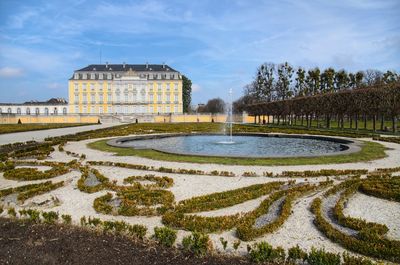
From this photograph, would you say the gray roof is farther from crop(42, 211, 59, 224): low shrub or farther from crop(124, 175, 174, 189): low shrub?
crop(42, 211, 59, 224): low shrub

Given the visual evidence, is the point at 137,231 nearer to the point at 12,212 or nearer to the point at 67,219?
the point at 67,219

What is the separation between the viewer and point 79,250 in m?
3.79

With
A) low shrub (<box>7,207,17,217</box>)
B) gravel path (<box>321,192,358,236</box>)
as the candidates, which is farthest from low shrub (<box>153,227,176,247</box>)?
low shrub (<box>7,207,17,217</box>)

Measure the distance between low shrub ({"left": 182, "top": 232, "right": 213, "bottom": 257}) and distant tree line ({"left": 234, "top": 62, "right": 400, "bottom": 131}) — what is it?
2572cm

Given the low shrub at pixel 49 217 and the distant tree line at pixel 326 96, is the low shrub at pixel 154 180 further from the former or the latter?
the distant tree line at pixel 326 96

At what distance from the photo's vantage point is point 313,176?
7848 mm

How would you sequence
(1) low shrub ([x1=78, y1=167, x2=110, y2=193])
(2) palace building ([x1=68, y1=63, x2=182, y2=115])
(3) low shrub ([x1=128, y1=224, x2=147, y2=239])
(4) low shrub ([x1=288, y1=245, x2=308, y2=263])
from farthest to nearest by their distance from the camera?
(2) palace building ([x1=68, y1=63, x2=182, y2=115]) → (1) low shrub ([x1=78, y1=167, x2=110, y2=193]) → (3) low shrub ([x1=128, y1=224, x2=147, y2=239]) → (4) low shrub ([x1=288, y1=245, x2=308, y2=263])

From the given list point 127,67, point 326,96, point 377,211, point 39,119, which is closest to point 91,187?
point 377,211

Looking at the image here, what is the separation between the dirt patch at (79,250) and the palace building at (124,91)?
225 ft

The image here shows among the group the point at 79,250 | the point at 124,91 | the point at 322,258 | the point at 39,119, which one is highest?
the point at 124,91

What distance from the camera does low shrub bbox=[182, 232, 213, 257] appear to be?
372 centimetres

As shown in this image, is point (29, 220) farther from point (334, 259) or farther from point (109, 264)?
point (334, 259)

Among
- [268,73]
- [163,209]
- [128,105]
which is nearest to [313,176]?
[163,209]

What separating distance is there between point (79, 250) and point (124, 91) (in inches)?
2736
